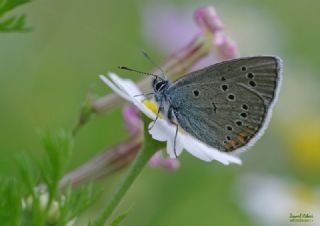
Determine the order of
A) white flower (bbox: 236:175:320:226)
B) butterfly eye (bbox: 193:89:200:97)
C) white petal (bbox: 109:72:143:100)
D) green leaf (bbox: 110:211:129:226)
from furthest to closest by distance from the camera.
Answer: white flower (bbox: 236:175:320:226)
butterfly eye (bbox: 193:89:200:97)
white petal (bbox: 109:72:143:100)
green leaf (bbox: 110:211:129:226)

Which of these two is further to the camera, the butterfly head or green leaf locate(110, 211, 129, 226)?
the butterfly head

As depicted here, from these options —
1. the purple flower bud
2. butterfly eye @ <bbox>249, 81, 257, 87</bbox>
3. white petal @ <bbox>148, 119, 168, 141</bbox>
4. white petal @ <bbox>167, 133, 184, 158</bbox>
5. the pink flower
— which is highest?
the purple flower bud

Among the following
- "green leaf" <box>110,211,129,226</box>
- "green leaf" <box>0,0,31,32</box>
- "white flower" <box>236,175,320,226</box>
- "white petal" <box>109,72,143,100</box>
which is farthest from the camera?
"white flower" <box>236,175,320,226</box>

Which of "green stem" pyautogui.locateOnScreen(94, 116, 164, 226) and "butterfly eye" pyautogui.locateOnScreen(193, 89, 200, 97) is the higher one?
"green stem" pyautogui.locateOnScreen(94, 116, 164, 226)

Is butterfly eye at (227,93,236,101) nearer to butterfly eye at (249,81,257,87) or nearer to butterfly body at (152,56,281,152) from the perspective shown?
butterfly body at (152,56,281,152)

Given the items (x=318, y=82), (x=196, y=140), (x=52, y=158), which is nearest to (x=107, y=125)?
(x=318, y=82)

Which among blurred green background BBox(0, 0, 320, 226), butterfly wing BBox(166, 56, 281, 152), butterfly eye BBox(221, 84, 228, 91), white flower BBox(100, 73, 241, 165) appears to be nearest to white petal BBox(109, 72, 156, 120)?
white flower BBox(100, 73, 241, 165)

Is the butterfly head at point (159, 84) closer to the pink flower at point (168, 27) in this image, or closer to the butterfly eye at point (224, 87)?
the butterfly eye at point (224, 87)
